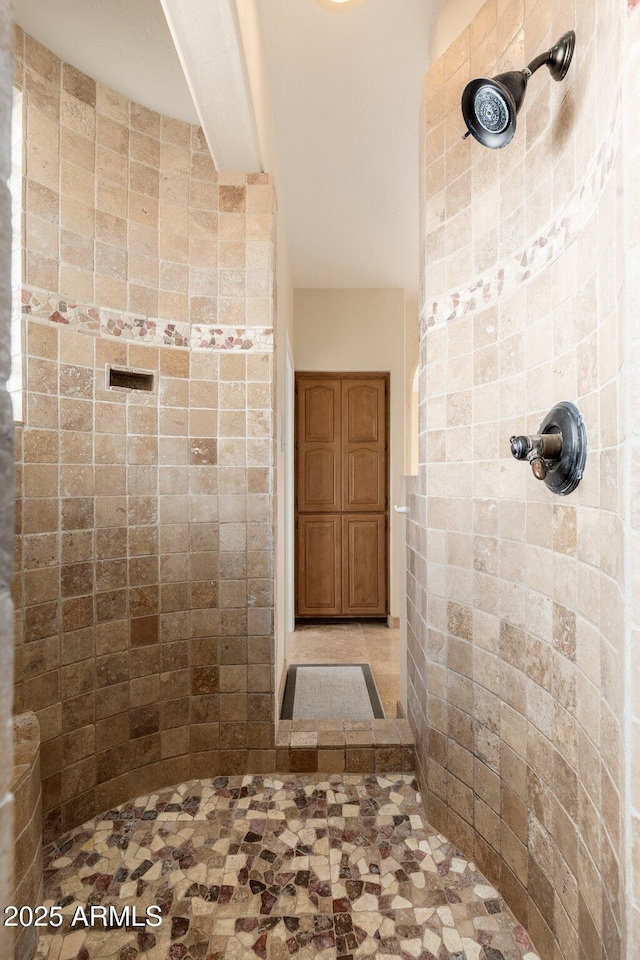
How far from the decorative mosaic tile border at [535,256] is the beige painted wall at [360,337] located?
2.35 metres

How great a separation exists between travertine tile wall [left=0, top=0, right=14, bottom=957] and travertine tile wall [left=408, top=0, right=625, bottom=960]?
2.48 ft

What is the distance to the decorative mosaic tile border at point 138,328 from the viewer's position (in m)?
1.57

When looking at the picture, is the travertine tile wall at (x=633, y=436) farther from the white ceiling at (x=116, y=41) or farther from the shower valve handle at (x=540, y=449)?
the white ceiling at (x=116, y=41)

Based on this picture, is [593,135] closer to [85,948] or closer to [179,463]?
[179,463]

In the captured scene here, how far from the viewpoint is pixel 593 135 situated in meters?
0.92

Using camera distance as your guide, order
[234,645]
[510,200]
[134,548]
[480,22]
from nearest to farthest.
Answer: [510,200], [480,22], [134,548], [234,645]

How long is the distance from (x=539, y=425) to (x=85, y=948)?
5.65 feet

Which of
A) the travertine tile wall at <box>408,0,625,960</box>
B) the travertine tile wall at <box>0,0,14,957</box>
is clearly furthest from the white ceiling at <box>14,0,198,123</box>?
the travertine tile wall at <box>0,0,14,957</box>

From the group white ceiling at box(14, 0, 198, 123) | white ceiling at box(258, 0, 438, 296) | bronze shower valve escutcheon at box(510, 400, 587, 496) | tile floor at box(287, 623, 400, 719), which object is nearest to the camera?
bronze shower valve escutcheon at box(510, 400, 587, 496)

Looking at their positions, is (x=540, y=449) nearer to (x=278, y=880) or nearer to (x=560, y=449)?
(x=560, y=449)

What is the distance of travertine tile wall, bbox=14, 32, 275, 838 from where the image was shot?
157cm

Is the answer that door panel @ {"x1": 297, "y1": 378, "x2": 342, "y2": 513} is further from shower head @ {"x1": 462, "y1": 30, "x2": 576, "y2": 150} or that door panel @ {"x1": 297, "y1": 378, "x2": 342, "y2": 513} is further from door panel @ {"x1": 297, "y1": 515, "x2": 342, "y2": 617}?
shower head @ {"x1": 462, "y1": 30, "x2": 576, "y2": 150}

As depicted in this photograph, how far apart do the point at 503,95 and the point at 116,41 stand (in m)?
1.32

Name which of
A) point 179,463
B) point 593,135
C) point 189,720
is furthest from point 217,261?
point 189,720
